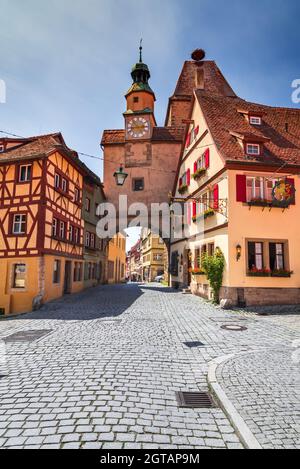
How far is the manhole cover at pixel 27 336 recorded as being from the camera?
8734 millimetres

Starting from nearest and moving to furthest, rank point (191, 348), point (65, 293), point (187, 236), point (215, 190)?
1. point (191, 348)
2. point (215, 190)
3. point (65, 293)
4. point (187, 236)

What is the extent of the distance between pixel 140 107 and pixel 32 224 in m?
16.0

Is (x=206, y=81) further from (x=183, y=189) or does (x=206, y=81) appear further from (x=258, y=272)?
(x=258, y=272)

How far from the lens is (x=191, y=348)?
24.7 feet

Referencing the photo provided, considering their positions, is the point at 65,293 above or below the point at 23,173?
below

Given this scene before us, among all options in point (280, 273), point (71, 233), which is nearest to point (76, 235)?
point (71, 233)

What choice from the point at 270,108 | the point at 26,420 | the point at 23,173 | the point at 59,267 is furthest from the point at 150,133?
the point at 26,420

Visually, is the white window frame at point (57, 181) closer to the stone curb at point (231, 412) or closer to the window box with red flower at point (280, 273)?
the window box with red flower at point (280, 273)

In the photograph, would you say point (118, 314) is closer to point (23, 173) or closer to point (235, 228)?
point (235, 228)

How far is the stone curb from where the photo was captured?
3435 mm

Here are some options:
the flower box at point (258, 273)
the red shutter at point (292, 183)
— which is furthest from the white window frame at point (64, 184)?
the red shutter at point (292, 183)

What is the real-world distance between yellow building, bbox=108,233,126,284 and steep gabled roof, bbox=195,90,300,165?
63.6 ft

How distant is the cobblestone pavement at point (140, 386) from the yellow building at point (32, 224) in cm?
749
